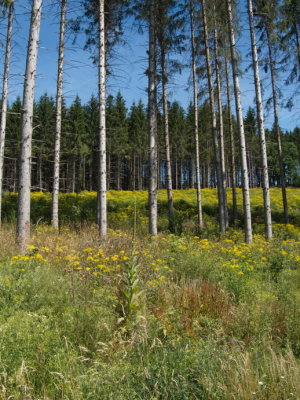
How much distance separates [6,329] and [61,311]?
2.71 ft

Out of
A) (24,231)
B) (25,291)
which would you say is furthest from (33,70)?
(25,291)

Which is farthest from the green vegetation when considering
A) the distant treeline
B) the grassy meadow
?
the distant treeline

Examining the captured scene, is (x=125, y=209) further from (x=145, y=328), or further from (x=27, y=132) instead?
(x=145, y=328)

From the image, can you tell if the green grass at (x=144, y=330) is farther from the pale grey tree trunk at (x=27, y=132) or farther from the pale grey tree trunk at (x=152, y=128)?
the pale grey tree trunk at (x=152, y=128)

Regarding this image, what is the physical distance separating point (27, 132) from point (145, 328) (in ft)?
19.9

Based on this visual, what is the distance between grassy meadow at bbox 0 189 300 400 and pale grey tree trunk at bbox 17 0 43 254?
1.80ft

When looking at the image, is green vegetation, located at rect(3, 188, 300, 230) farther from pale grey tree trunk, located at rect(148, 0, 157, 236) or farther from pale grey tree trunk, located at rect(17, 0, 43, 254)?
pale grey tree trunk, located at rect(17, 0, 43, 254)

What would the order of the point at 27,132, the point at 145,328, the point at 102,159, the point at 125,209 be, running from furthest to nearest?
1. the point at 125,209
2. the point at 102,159
3. the point at 27,132
4. the point at 145,328

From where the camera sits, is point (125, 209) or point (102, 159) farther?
point (125, 209)

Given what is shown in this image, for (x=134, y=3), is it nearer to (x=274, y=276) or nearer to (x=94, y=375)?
(x=274, y=276)

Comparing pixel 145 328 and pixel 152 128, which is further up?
pixel 152 128

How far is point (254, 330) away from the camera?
383cm

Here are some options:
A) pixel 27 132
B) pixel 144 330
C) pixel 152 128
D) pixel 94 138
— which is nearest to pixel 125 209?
pixel 152 128

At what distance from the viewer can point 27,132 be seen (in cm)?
754
